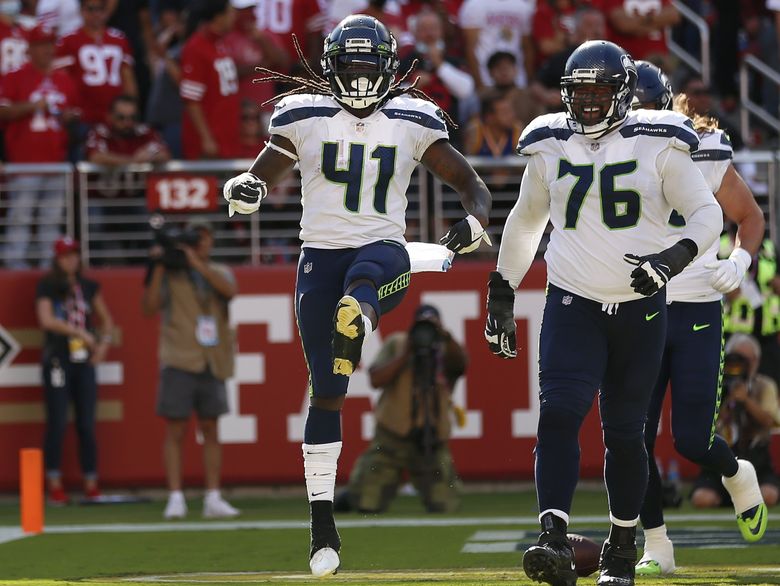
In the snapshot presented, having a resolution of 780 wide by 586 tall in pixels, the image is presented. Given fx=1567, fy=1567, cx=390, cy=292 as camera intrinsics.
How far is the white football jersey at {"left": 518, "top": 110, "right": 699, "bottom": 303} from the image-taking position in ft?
19.6

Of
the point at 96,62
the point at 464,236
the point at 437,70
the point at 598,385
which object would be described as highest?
the point at 96,62

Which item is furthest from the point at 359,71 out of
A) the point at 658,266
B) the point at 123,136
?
the point at 123,136

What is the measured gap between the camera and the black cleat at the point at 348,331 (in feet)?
19.9

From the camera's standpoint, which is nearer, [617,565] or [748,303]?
[617,565]

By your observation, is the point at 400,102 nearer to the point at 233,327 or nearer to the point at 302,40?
the point at 233,327

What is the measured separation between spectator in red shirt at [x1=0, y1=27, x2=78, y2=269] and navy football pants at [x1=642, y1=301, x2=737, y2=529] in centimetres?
612

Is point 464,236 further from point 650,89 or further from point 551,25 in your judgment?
point 551,25

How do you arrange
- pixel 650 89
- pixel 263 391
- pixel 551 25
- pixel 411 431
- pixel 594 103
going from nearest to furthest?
pixel 594 103, pixel 650 89, pixel 411 431, pixel 263 391, pixel 551 25

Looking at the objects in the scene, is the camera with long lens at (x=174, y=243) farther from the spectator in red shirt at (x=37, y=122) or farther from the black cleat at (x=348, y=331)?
the black cleat at (x=348, y=331)

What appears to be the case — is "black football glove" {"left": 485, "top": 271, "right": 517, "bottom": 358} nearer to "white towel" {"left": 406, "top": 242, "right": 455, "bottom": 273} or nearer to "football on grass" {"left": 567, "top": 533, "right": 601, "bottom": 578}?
"white towel" {"left": 406, "top": 242, "right": 455, "bottom": 273}

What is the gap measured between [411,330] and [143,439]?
252 cm

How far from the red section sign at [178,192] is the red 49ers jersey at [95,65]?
49.5 inches

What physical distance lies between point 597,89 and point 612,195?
0.41 m

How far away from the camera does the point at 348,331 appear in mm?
6051
